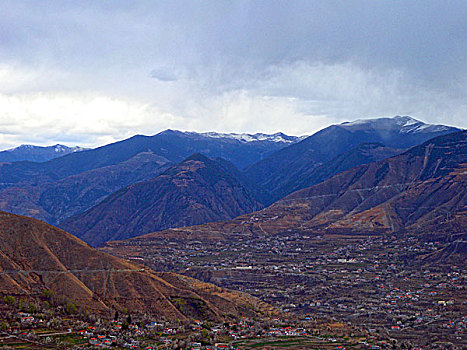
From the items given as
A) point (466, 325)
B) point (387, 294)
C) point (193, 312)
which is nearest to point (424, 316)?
point (466, 325)

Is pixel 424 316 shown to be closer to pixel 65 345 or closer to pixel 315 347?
pixel 315 347

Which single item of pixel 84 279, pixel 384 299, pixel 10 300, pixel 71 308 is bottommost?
pixel 384 299

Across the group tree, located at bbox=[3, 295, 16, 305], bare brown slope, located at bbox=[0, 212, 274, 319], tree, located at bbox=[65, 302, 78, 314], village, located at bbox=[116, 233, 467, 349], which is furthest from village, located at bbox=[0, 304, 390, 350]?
village, located at bbox=[116, 233, 467, 349]

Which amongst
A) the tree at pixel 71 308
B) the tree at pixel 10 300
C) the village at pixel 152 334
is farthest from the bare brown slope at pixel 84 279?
the village at pixel 152 334

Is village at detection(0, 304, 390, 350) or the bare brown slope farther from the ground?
the bare brown slope

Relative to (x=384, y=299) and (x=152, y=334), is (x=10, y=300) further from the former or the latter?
(x=384, y=299)

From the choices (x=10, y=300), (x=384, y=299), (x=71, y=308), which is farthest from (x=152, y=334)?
(x=384, y=299)

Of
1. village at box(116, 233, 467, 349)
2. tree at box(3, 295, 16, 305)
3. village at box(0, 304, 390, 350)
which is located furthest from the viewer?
village at box(116, 233, 467, 349)

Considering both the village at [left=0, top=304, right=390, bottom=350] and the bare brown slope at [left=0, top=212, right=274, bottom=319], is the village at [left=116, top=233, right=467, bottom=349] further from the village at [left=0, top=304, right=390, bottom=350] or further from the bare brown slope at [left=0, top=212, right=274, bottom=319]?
the bare brown slope at [left=0, top=212, right=274, bottom=319]
